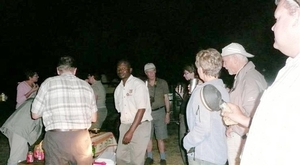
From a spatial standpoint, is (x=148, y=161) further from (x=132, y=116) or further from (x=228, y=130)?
(x=228, y=130)

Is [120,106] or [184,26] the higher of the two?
[184,26]

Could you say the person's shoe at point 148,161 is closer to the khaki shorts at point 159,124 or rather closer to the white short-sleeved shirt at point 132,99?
the khaki shorts at point 159,124

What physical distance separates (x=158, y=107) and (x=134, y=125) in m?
2.01

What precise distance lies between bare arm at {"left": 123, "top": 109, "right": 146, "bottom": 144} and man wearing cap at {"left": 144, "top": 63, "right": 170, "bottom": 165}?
1827mm

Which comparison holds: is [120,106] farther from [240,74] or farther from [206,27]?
[206,27]

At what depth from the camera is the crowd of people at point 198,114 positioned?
3.91 ft

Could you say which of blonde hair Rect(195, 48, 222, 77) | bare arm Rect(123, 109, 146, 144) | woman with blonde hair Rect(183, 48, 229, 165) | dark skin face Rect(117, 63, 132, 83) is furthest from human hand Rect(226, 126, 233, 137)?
dark skin face Rect(117, 63, 132, 83)

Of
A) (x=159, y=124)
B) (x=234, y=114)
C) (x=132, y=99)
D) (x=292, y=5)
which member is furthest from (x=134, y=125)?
(x=292, y=5)

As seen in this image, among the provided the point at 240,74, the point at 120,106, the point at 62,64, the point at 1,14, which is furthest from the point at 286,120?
the point at 1,14

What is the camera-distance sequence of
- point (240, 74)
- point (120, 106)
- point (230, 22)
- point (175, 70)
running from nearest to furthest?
point (240, 74), point (120, 106), point (230, 22), point (175, 70)

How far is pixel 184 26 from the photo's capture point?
26406mm

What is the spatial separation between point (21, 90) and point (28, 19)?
14667 mm

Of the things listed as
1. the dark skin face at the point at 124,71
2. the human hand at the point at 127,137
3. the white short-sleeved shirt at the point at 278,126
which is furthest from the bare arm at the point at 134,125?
the white short-sleeved shirt at the point at 278,126

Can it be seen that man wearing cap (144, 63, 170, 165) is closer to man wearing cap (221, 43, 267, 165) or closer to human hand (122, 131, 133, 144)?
human hand (122, 131, 133, 144)
